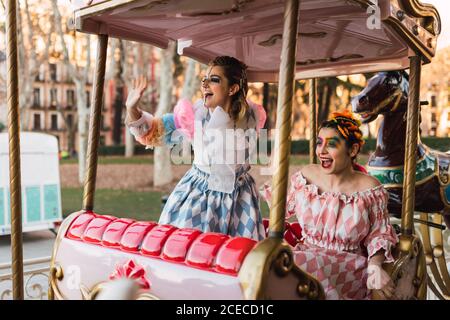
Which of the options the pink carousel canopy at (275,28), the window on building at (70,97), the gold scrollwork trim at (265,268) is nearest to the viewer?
the gold scrollwork trim at (265,268)

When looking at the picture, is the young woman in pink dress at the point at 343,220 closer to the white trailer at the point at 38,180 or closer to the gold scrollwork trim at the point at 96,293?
the gold scrollwork trim at the point at 96,293

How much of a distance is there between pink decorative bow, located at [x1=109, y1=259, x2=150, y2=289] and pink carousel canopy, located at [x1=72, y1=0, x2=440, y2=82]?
109 cm

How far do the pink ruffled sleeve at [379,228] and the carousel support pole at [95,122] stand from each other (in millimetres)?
1412

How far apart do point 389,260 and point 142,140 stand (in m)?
1.40

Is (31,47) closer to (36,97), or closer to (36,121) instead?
(36,97)

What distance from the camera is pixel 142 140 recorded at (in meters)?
2.57

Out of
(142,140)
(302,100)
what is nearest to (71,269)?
(142,140)

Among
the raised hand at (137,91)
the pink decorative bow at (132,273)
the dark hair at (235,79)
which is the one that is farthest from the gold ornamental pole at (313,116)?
the pink decorative bow at (132,273)

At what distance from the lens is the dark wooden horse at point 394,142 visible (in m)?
3.28

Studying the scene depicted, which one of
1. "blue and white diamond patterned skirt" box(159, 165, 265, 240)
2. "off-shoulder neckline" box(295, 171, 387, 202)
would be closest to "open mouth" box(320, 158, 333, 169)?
"off-shoulder neckline" box(295, 171, 387, 202)

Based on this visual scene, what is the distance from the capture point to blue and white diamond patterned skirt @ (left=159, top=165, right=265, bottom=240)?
7.78 feet

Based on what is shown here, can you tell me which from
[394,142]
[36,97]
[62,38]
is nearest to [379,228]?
[394,142]
